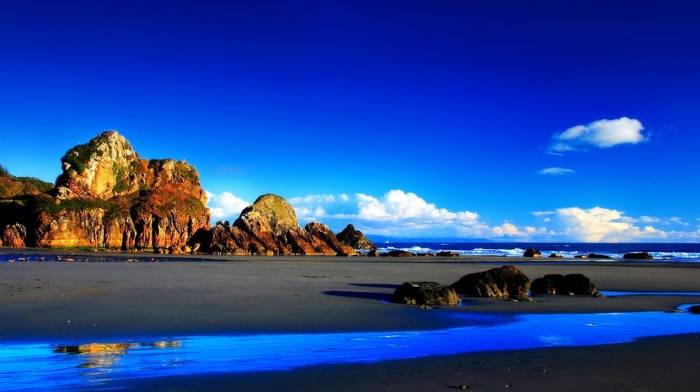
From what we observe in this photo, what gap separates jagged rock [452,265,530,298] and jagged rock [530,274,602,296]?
1.62 m

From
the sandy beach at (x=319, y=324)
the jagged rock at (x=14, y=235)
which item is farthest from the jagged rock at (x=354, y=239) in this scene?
the sandy beach at (x=319, y=324)

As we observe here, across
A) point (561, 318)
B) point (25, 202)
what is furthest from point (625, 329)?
point (25, 202)

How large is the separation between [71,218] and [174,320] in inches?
2385

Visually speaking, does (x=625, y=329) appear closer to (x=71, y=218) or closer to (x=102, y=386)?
(x=102, y=386)

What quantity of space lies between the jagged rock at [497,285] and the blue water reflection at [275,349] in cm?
559

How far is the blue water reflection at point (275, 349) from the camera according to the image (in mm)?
7312

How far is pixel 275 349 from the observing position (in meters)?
9.48

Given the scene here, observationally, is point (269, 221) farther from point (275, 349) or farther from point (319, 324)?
point (275, 349)

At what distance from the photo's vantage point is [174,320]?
12344 millimetres

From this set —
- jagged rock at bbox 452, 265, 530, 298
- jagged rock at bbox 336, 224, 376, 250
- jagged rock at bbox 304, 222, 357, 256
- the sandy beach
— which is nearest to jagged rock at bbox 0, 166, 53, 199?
jagged rock at bbox 304, 222, 357, 256

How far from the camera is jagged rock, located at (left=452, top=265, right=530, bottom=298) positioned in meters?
19.6

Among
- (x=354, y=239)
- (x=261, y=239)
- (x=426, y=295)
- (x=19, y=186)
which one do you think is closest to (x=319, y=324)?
(x=426, y=295)

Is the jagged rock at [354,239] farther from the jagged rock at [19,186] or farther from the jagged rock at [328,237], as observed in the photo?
the jagged rock at [19,186]

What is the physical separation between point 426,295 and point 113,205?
208ft
